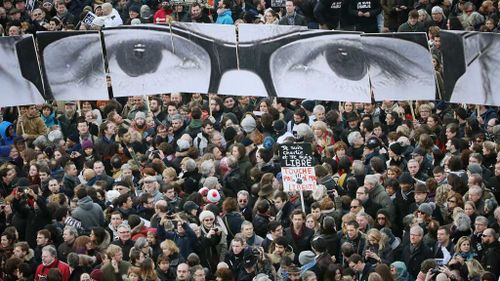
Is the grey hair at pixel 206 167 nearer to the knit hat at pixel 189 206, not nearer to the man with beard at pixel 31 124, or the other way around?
the knit hat at pixel 189 206

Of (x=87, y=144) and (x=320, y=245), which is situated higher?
(x=320, y=245)

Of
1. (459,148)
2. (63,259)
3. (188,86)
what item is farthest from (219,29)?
(63,259)

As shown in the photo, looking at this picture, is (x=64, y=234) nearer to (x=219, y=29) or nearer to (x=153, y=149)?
(x=153, y=149)

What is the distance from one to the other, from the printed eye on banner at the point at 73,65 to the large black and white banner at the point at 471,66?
5.40 m

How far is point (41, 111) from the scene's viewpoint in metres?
28.5

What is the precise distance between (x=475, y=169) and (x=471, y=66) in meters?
3.35

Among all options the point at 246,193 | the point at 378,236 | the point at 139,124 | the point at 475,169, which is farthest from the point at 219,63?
the point at 378,236

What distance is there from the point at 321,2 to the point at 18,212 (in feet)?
31.1

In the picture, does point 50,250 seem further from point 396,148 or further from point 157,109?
point 157,109

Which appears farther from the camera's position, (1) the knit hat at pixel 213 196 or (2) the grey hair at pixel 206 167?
(2) the grey hair at pixel 206 167

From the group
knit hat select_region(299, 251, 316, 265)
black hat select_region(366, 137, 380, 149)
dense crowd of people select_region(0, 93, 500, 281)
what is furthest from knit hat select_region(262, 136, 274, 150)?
knit hat select_region(299, 251, 316, 265)

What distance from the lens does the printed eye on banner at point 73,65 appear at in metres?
27.7

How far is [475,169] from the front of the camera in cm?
2248

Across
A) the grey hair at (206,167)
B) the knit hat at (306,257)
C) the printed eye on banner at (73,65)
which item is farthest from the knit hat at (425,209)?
the printed eye on banner at (73,65)
